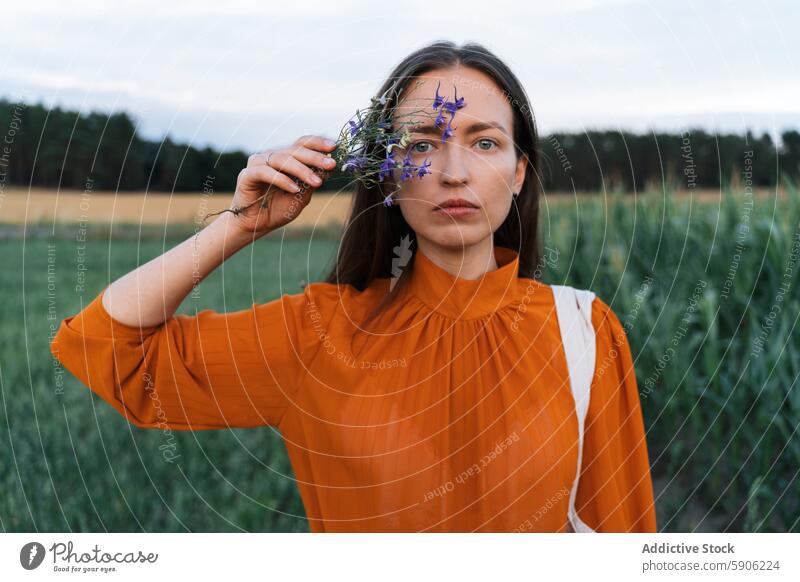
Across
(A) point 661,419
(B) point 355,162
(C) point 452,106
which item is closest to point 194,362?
(B) point 355,162

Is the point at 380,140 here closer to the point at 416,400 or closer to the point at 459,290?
the point at 459,290

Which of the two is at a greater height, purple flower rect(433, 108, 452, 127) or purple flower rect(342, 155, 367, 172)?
purple flower rect(433, 108, 452, 127)

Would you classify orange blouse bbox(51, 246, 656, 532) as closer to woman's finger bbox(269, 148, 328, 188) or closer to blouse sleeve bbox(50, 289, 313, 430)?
blouse sleeve bbox(50, 289, 313, 430)

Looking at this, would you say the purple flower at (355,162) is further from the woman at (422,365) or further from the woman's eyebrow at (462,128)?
the woman's eyebrow at (462,128)

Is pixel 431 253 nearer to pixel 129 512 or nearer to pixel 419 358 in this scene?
pixel 419 358

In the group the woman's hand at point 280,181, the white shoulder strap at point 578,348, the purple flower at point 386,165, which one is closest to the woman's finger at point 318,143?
the woman's hand at point 280,181

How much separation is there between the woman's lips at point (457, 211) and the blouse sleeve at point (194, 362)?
37 cm

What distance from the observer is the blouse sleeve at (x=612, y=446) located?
1812 mm

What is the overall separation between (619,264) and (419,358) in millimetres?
2387

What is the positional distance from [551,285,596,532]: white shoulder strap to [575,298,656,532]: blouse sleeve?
2cm

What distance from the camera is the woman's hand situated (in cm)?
148

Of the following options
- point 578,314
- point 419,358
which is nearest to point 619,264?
point 578,314
